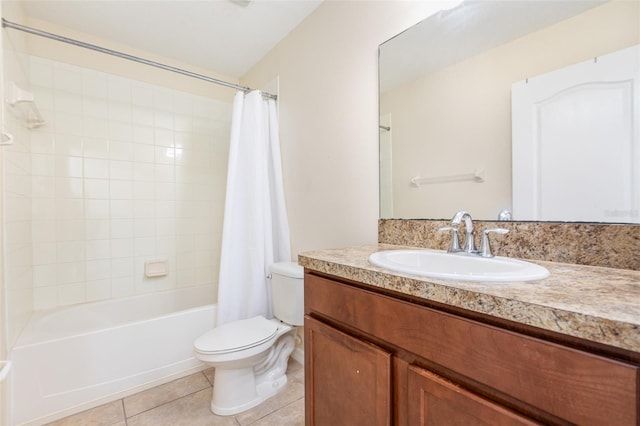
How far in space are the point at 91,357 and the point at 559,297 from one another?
Result: 2117 mm

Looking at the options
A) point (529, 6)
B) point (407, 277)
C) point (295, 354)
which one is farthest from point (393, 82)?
point (295, 354)

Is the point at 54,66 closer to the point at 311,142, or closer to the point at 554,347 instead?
the point at 311,142

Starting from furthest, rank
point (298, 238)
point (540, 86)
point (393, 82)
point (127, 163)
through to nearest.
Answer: point (127, 163)
point (298, 238)
point (393, 82)
point (540, 86)

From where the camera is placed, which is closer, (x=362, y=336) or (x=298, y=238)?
(x=362, y=336)

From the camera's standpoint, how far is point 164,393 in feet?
5.52

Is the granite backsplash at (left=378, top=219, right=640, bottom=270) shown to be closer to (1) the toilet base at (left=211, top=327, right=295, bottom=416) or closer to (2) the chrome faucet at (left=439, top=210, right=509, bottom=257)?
(2) the chrome faucet at (left=439, top=210, right=509, bottom=257)

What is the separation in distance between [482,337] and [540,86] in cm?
90

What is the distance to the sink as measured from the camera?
0.69 meters

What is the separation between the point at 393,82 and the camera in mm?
1403

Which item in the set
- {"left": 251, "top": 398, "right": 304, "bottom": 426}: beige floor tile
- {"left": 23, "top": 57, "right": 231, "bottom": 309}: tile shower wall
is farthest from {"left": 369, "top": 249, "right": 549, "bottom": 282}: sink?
{"left": 23, "top": 57, "right": 231, "bottom": 309}: tile shower wall

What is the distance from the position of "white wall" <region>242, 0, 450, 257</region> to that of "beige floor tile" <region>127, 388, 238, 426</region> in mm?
1064

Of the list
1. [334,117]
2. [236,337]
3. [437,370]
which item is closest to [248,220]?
[236,337]

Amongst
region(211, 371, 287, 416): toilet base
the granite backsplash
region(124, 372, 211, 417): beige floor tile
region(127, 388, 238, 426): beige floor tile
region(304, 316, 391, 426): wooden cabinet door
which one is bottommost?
region(124, 372, 211, 417): beige floor tile

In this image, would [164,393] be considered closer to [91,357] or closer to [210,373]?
[210,373]
